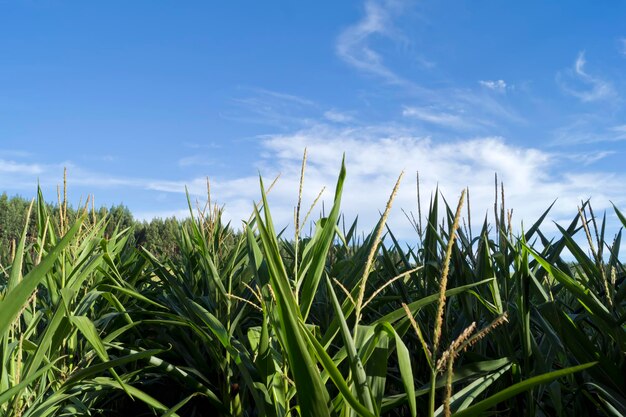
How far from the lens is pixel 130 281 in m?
2.85

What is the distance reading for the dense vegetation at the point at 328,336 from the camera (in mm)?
1111

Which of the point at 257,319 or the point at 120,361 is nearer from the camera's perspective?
the point at 120,361

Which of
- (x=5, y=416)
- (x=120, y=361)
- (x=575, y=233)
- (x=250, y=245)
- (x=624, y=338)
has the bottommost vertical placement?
(x=5, y=416)

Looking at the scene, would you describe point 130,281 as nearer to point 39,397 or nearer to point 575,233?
point 39,397

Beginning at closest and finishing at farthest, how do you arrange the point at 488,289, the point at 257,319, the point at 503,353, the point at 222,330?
1. the point at 222,330
2. the point at 503,353
3. the point at 488,289
4. the point at 257,319

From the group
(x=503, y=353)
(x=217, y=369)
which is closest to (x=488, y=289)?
(x=503, y=353)

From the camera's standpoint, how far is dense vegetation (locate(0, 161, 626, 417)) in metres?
1.11

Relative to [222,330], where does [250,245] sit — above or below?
above

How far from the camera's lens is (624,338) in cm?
166

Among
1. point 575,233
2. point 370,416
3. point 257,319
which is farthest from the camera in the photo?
point 257,319

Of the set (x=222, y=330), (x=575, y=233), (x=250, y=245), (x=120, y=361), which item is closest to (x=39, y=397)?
(x=120, y=361)

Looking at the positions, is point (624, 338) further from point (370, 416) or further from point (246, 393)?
point (246, 393)

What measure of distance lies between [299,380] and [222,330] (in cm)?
71

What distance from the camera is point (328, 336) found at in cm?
141
